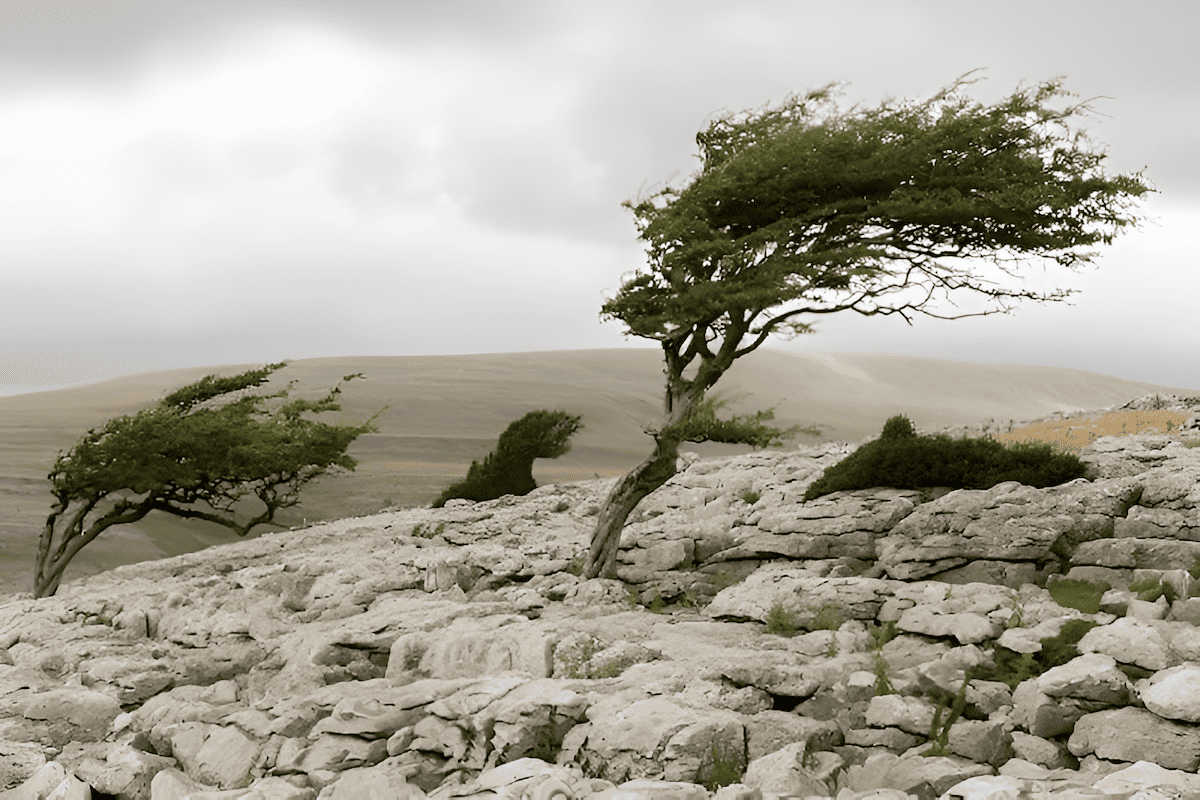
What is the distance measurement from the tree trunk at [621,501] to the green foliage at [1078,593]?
22.6ft

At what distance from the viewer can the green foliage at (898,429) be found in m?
19.9

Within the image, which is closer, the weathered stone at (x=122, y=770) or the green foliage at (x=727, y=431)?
the weathered stone at (x=122, y=770)

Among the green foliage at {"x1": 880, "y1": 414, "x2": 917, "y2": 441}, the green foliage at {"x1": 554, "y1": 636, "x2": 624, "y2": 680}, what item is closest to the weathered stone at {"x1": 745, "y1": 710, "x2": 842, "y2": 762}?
the green foliage at {"x1": 554, "y1": 636, "x2": 624, "y2": 680}

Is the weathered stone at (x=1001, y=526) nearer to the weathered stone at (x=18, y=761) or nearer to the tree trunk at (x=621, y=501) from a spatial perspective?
the tree trunk at (x=621, y=501)

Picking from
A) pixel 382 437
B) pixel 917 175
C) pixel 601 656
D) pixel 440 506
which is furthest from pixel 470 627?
pixel 382 437

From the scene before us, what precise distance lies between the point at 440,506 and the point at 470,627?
57.4ft

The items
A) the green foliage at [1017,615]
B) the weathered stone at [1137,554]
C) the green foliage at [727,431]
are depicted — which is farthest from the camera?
the green foliage at [727,431]

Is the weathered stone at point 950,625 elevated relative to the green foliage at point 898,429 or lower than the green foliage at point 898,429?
lower

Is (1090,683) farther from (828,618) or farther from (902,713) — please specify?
(828,618)

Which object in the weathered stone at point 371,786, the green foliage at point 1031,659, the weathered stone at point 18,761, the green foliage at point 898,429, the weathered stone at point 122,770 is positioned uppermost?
the green foliage at point 898,429

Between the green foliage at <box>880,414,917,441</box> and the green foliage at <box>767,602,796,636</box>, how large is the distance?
807 cm

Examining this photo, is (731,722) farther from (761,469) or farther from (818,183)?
(761,469)

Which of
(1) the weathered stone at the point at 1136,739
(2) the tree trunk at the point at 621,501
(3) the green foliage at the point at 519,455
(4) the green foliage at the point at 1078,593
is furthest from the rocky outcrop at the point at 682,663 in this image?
(3) the green foliage at the point at 519,455

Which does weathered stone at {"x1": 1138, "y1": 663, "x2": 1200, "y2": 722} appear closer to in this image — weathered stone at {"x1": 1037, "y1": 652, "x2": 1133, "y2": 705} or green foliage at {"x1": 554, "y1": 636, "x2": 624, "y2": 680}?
weathered stone at {"x1": 1037, "y1": 652, "x2": 1133, "y2": 705}
